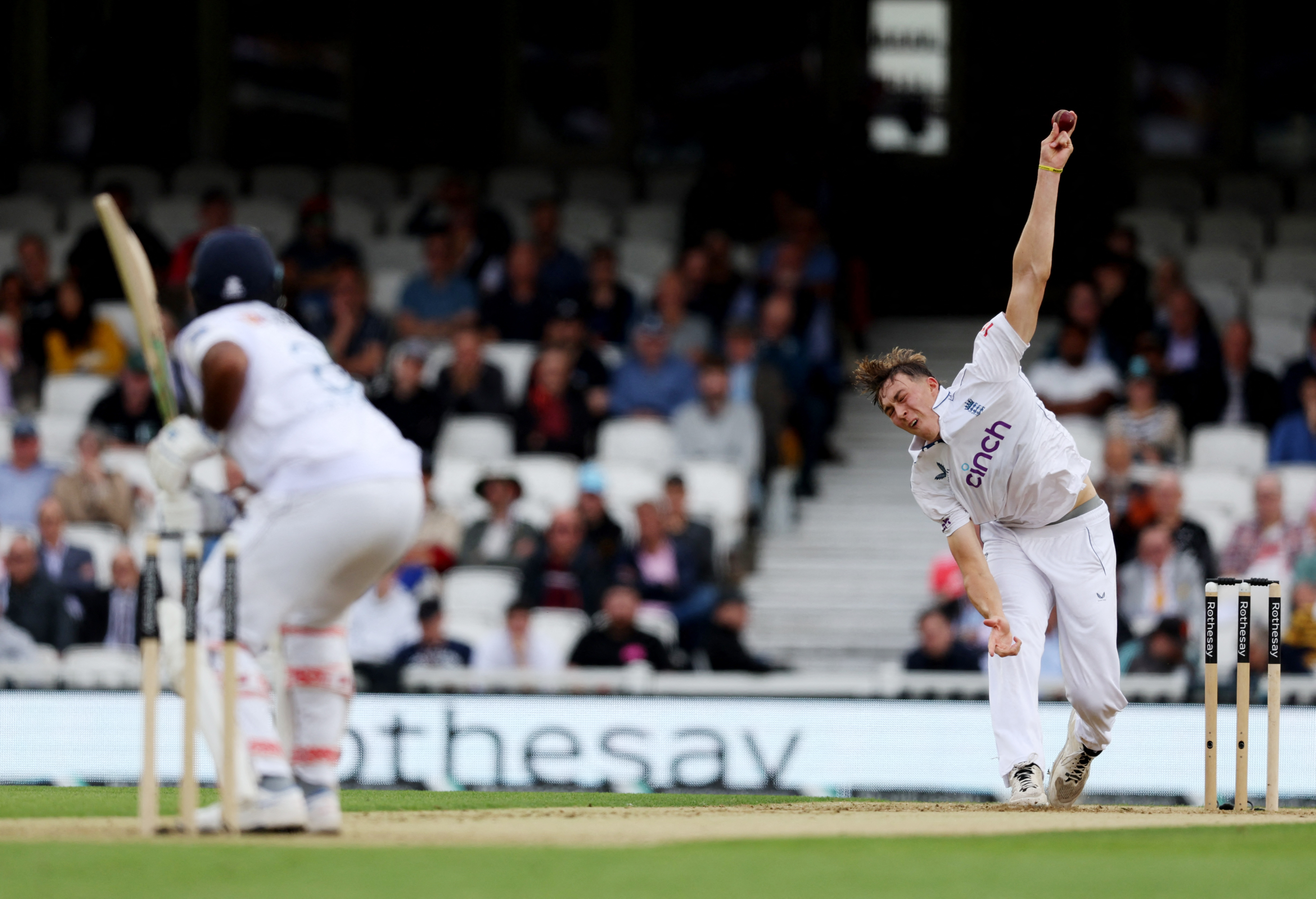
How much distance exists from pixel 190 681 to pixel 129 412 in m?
8.35

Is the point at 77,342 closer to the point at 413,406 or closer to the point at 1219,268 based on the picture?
the point at 413,406

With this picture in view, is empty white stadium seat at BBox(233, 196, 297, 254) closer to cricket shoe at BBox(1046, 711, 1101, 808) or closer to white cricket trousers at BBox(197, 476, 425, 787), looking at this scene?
cricket shoe at BBox(1046, 711, 1101, 808)

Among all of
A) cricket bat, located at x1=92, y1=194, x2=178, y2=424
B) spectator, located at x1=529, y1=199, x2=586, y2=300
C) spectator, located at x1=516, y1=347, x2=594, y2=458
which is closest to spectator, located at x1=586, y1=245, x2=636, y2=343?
spectator, located at x1=529, y1=199, x2=586, y2=300

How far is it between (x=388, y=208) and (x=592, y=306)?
2.76 metres

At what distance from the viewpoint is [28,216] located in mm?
16344

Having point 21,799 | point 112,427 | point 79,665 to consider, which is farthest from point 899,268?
point 21,799

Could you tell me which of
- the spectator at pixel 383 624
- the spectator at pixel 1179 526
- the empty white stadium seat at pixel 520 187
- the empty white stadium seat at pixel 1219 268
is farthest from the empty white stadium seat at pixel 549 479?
the empty white stadium seat at pixel 1219 268

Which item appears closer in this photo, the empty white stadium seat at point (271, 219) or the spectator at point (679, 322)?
the spectator at point (679, 322)

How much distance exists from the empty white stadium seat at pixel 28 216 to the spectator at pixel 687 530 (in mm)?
6369

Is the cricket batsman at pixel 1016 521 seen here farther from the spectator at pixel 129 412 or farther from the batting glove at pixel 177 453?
the spectator at pixel 129 412

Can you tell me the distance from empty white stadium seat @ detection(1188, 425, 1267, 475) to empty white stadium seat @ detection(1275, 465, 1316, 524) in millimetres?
426

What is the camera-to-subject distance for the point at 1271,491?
39.5 feet

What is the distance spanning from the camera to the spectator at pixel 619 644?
11.5 metres

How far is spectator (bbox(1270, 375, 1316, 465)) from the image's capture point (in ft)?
43.2
